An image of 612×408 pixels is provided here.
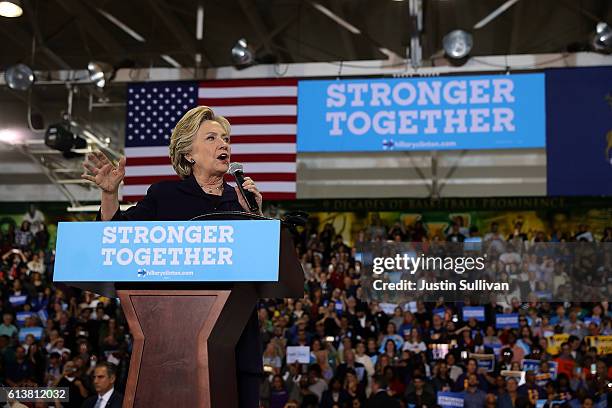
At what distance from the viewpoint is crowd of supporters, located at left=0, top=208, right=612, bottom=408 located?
930 centimetres

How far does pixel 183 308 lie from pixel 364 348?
852 centimetres

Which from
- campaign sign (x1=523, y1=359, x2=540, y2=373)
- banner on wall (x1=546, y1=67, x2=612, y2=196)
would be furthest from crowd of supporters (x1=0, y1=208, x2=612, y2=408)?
banner on wall (x1=546, y1=67, x2=612, y2=196)

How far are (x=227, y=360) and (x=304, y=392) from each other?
7.79 metres

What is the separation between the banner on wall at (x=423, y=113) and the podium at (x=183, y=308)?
644 cm

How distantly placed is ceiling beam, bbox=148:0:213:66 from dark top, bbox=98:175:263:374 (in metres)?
9.87

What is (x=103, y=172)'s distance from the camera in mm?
2396

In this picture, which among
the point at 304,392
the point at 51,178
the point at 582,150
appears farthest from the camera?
the point at 51,178

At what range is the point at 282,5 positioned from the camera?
1310 centimetres

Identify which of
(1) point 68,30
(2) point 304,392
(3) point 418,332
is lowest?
(2) point 304,392

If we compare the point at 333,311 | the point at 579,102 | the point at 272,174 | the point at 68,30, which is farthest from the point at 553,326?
the point at 68,30

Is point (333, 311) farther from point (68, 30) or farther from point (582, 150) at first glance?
point (68, 30)

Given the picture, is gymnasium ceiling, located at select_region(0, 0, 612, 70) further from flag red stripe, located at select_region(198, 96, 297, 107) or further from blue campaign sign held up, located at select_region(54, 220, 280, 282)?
blue campaign sign held up, located at select_region(54, 220, 280, 282)

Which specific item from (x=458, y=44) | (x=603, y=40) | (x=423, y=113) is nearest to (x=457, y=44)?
(x=458, y=44)

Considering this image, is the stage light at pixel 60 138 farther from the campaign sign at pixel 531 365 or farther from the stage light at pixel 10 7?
the campaign sign at pixel 531 365
